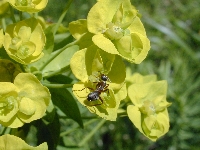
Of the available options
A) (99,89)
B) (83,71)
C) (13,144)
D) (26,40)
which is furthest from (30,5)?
(13,144)

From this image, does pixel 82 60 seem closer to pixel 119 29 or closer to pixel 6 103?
pixel 119 29

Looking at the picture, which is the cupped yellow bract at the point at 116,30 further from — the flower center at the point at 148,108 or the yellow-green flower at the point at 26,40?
the flower center at the point at 148,108

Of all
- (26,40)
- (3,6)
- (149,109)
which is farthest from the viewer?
(3,6)

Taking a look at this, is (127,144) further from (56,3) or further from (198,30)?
(56,3)

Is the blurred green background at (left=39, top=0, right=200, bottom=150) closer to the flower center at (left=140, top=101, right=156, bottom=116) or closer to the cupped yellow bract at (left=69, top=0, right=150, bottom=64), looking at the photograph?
the flower center at (left=140, top=101, right=156, bottom=116)

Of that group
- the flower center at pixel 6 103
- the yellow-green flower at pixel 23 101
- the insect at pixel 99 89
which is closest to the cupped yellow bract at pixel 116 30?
the insect at pixel 99 89

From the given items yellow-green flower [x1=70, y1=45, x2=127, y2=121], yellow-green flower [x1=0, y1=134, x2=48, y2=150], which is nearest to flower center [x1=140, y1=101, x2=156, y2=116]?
yellow-green flower [x1=70, y1=45, x2=127, y2=121]
